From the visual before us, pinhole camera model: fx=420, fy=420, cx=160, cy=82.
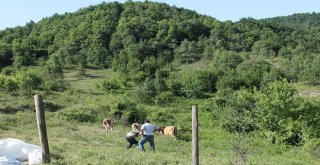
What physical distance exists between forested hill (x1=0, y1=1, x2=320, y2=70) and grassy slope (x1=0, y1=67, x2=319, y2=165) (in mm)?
17987

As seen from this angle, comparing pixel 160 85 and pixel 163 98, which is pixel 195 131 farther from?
pixel 160 85

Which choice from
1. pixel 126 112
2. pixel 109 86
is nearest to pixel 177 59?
pixel 109 86

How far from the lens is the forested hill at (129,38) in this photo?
81.8 metres

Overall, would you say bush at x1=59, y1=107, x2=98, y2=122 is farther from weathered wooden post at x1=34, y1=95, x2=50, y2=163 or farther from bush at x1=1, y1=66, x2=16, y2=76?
bush at x1=1, y1=66, x2=16, y2=76

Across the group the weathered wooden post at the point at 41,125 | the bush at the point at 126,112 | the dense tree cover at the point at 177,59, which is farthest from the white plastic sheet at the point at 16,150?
the dense tree cover at the point at 177,59

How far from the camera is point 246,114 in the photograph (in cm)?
3759

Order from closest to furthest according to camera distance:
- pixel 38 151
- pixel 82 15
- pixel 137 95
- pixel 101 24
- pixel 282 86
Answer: pixel 38 151 < pixel 282 86 < pixel 137 95 < pixel 101 24 < pixel 82 15

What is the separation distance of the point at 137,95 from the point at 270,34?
7731 cm

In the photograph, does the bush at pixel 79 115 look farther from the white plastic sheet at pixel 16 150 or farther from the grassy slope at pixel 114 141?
the white plastic sheet at pixel 16 150

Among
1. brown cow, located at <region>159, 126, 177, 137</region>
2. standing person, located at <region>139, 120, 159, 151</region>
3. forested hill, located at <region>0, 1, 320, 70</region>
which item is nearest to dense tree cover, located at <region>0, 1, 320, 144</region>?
forested hill, located at <region>0, 1, 320, 70</region>

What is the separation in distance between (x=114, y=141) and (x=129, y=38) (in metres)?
77.8

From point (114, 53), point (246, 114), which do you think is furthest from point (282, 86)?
point (114, 53)

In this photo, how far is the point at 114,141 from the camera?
20.1m

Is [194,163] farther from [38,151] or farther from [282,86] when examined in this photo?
[282,86]
